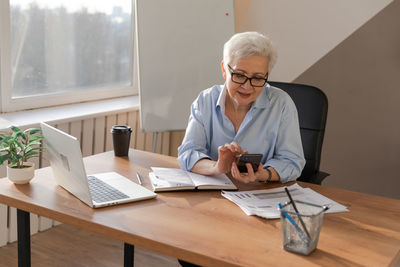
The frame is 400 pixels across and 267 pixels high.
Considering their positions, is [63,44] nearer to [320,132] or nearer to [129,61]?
[129,61]

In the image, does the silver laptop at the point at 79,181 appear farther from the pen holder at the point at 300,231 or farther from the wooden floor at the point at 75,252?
the wooden floor at the point at 75,252

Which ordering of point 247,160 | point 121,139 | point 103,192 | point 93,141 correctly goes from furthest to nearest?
1. point 93,141
2. point 121,139
3. point 247,160
4. point 103,192

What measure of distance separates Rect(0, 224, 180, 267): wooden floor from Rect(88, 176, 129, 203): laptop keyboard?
1.16 m

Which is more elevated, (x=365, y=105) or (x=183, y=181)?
(x=365, y=105)

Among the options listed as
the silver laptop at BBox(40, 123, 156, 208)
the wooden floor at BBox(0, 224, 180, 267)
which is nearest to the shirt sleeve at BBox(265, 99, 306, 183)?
the silver laptop at BBox(40, 123, 156, 208)

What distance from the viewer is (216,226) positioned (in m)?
1.55

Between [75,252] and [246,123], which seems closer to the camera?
[246,123]

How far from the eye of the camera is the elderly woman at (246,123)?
202 centimetres

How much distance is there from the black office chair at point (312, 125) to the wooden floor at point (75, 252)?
0.99 metres

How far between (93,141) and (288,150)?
1.64 meters

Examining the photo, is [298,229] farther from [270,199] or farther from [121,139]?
[121,139]

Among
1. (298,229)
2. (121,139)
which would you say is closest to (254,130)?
(121,139)

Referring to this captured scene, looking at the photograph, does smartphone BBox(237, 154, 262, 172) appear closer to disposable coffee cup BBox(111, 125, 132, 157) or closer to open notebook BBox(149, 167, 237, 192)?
open notebook BBox(149, 167, 237, 192)

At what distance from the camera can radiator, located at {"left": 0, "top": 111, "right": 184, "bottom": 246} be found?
2979 millimetres
